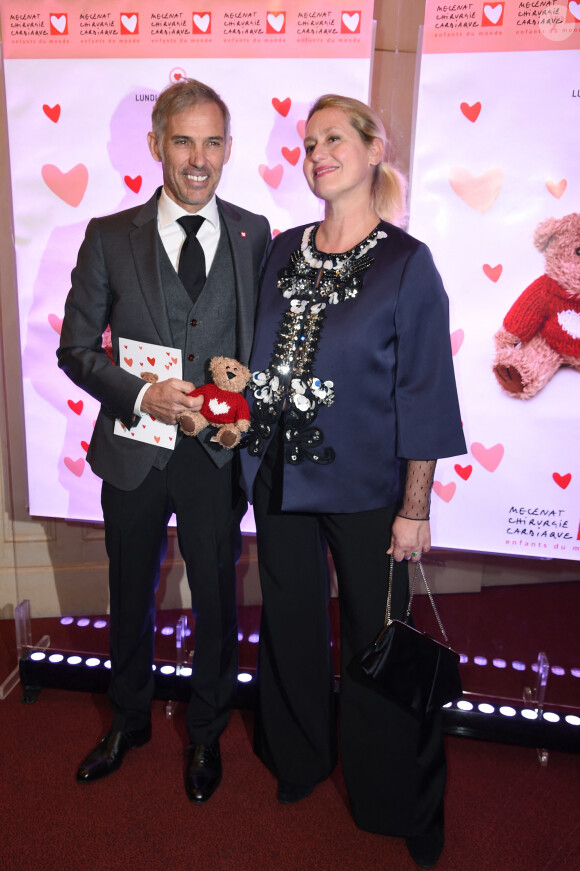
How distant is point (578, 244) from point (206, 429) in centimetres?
128

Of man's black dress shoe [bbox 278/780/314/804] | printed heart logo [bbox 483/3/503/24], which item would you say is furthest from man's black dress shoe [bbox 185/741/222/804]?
printed heart logo [bbox 483/3/503/24]

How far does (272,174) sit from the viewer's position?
2293 millimetres

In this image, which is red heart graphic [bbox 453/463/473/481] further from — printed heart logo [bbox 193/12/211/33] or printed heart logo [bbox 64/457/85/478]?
printed heart logo [bbox 193/12/211/33]

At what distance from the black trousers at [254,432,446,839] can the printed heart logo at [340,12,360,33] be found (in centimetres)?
133

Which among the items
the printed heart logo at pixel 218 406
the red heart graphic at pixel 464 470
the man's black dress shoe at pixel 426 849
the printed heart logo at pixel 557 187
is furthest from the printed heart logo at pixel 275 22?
the man's black dress shoe at pixel 426 849

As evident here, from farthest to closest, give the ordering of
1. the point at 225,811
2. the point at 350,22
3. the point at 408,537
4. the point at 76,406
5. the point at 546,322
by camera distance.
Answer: the point at 76,406, the point at 546,322, the point at 350,22, the point at 225,811, the point at 408,537

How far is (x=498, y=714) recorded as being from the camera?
2275mm

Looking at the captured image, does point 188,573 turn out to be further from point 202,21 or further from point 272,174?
point 202,21

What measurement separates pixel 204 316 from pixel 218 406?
10.2 inches

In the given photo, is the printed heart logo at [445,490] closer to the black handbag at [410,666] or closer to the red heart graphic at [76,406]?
the black handbag at [410,666]

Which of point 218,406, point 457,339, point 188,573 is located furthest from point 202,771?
point 457,339

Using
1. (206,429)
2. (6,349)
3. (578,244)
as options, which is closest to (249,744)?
(206,429)

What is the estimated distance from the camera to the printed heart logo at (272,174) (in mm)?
2285

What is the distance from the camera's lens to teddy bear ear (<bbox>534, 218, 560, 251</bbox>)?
7.02 ft
